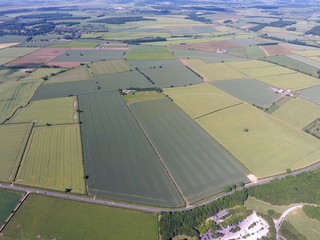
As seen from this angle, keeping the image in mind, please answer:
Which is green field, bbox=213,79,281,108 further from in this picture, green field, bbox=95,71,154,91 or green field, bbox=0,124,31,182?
green field, bbox=0,124,31,182

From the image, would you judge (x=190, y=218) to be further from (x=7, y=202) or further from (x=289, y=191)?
(x=7, y=202)

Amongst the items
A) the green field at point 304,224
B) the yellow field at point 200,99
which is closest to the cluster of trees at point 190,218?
the green field at point 304,224

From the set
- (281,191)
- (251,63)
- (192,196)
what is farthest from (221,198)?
(251,63)

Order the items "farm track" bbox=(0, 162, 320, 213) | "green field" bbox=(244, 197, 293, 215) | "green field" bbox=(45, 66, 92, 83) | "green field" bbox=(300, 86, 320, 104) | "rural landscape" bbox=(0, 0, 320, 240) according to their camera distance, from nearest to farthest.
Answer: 1. "rural landscape" bbox=(0, 0, 320, 240)
2. "farm track" bbox=(0, 162, 320, 213)
3. "green field" bbox=(244, 197, 293, 215)
4. "green field" bbox=(300, 86, 320, 104)
5. "green field" bbox=(45, 66, 92, 83)

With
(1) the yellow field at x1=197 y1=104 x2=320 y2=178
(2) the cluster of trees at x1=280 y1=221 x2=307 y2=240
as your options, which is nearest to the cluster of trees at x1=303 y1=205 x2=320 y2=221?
(2) the cluster of trees at x1=280 y1=221 x2=307 y2=240

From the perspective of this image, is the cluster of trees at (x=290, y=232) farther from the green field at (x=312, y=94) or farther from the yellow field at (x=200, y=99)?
the green field at (x=312, y=94)

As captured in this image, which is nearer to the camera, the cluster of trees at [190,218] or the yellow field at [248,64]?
the cluster of trees at [190,218]

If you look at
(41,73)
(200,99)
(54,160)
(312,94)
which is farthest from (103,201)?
(41,73)
